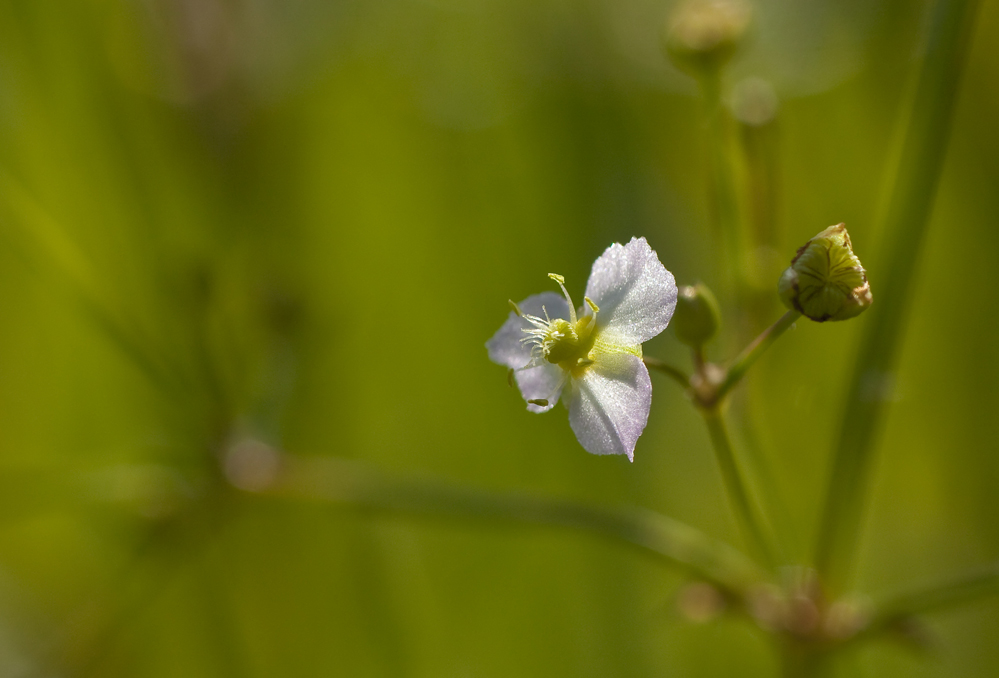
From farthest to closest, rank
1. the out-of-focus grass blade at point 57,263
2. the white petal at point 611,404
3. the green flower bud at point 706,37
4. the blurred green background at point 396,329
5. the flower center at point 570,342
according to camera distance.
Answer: the blurred green background at point 396,329 → the out-of-focus grass blade at point 57,263 → the green flower bud at point 706,37 → the flower center at point 570,342 → the white petal at point 611,404

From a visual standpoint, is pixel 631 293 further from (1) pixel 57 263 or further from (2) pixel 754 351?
(1) pixel 57 263

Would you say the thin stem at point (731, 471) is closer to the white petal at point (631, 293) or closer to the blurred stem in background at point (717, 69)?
the white petal at point (631, 293)

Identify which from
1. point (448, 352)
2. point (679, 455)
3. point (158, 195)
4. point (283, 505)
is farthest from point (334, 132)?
point (679, 455)

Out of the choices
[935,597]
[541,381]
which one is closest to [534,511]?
[541,381]

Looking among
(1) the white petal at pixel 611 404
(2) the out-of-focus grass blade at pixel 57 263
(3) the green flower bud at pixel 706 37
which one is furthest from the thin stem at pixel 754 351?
(2) the out-of-focus grass blade at pixel 57 263

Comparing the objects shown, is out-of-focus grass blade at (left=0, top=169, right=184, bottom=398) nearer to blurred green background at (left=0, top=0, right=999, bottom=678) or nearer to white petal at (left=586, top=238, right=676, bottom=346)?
blurred green background at (left=0, top=0, right=999, bottom=678)

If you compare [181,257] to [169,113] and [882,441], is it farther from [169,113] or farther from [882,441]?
[882,441]

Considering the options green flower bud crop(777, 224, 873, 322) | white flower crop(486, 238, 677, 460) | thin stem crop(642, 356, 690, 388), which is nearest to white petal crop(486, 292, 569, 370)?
white flower crop(486, 238, 677, 460)
